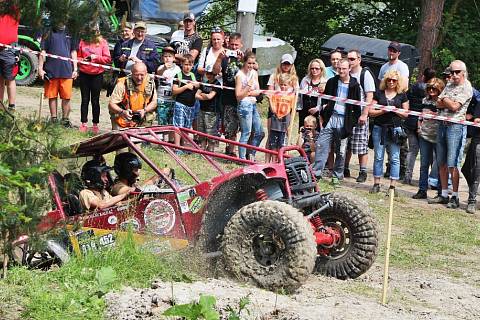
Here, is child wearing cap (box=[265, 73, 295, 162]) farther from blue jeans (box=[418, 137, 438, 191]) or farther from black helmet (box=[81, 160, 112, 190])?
black helmet (box=[81, 160, 112, 190])

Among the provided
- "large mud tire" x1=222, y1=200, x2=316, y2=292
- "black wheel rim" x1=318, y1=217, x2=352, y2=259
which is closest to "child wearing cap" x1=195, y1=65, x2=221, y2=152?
"black wheel rim" x1=318, y1=217, x2=352, y2=259

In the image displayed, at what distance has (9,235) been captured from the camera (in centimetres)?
638

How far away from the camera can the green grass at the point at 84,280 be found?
728cm

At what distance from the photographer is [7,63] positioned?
1517cm

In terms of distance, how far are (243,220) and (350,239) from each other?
4.40 ft

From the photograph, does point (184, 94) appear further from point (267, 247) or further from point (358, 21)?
point (358, 21)

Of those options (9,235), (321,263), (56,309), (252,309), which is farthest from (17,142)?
(321,263)

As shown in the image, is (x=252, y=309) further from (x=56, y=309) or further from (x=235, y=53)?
(x=235, y=53)

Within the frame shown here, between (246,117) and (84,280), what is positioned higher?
(246,117)

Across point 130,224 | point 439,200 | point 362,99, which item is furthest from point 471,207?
point 130,224

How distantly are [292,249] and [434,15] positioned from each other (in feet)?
50.4

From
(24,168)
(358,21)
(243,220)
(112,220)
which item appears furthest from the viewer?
(358,21)

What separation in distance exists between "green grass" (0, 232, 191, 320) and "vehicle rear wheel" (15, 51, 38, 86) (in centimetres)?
1270

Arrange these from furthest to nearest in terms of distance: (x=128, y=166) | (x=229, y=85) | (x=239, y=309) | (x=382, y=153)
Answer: (x=229, y=85)
(x=382, y=153)
(x=128, y=166)
(x=239, y=309)
